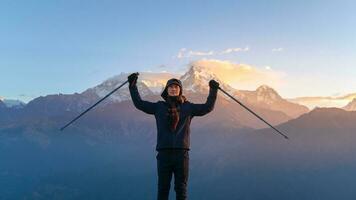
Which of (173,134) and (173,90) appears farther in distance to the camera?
(173,90)

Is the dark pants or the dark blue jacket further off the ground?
the dark blue jacket

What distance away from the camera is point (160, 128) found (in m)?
10.8

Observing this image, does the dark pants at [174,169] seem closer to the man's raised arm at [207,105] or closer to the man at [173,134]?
the man at [173,134]

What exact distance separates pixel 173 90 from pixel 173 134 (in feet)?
2.91

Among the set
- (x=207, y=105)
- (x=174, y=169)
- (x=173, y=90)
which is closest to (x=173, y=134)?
(x=174, y=169)

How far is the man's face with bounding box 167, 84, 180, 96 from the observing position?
35.2 feet

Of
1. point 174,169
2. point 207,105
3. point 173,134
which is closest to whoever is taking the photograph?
point 174,169

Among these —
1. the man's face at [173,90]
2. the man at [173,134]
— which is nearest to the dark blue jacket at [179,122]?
the man at [173,134]

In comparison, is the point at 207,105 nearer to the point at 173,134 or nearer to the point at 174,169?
the point at 173,134

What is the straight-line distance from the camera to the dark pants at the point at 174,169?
10336 mm

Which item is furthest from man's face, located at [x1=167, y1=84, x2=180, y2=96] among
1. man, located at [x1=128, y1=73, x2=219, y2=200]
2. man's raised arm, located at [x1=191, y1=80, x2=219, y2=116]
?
man's raised arm, located at [x1=191, y1=80, x2=219, y2=116]

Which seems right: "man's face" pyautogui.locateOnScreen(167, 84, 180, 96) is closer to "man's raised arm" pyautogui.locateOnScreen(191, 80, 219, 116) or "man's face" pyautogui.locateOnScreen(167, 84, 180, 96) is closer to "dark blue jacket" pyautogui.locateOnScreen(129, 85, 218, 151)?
"dark blue jacket" pyautogui.locateOnScreen(129, 85, 218, 151)

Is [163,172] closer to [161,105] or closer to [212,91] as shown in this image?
[161,105]

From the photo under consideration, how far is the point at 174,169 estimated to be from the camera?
10.5 meters
